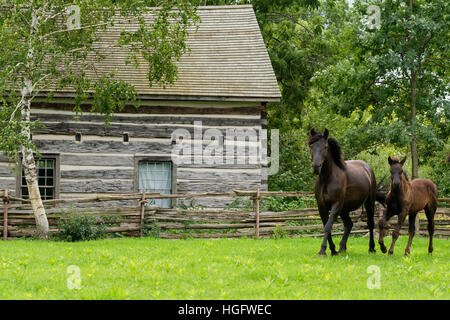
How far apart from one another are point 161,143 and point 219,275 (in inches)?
376

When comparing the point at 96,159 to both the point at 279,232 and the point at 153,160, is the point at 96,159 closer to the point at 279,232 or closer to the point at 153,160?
the point at 153,160

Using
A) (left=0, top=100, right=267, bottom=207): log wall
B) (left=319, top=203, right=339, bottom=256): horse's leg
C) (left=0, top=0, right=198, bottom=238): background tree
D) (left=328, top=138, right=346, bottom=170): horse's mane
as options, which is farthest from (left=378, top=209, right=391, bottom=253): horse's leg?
(left=0, top=0, right=198, bottom=238): background tree

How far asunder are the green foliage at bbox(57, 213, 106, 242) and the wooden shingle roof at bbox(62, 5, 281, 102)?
13.6 ft

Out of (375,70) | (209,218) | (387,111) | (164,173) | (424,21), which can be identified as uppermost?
(424,21)

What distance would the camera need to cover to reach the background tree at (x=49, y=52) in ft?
44.1

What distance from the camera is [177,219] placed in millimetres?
15500

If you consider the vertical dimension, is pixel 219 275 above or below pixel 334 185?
below

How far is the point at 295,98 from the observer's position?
2556 cm

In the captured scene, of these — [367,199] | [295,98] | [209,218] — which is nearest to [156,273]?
[367,199]

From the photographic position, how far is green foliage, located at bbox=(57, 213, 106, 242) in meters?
14.4

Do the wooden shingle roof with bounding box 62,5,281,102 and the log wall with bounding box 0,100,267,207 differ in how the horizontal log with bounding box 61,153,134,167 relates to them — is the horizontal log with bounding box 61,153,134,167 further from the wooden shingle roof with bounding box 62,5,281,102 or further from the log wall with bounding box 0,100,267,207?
the wooden shingle roof with bounding box 62,5,281,102

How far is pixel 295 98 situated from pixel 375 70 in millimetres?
8932

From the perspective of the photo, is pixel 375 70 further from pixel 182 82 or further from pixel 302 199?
pixel 182 82

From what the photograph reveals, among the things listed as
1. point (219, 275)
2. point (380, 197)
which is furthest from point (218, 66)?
point (219, 275)
